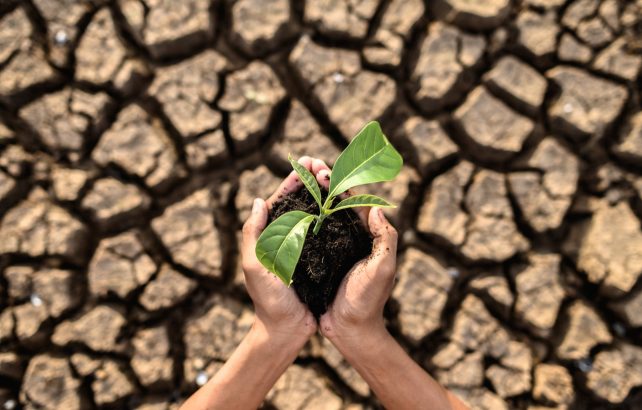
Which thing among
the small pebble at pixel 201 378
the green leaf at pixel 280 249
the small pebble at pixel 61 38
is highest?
the small pebble at pixel 61 38

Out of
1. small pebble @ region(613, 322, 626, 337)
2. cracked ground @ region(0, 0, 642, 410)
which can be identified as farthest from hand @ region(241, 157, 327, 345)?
small pebble @ region(613, 322, 626, 337)

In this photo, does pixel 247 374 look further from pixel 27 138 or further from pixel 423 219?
pixel 27 138

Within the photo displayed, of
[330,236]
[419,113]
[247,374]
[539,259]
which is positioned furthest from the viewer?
[419,113]

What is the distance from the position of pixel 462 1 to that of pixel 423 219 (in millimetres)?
953

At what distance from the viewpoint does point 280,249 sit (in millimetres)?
1314

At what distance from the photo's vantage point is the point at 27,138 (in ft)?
7.09

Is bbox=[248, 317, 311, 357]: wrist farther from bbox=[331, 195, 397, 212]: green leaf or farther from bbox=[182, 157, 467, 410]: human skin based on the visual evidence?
bbox=[331, 195, 397, 212]: green leaf

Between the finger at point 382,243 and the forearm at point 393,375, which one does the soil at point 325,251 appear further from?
the forearm at point 393,375

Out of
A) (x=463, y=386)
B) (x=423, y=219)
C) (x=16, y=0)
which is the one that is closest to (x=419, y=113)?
(x=423, y=219)

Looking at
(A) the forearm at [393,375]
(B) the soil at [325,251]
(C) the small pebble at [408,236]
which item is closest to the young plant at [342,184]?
(B) the soil at [325,251]

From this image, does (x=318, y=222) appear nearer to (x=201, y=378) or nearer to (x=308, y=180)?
(x=308, y=180)

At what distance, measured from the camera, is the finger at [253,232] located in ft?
5.23

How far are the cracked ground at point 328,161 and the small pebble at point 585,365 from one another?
2cm

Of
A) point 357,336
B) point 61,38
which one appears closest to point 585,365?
point 357,336
